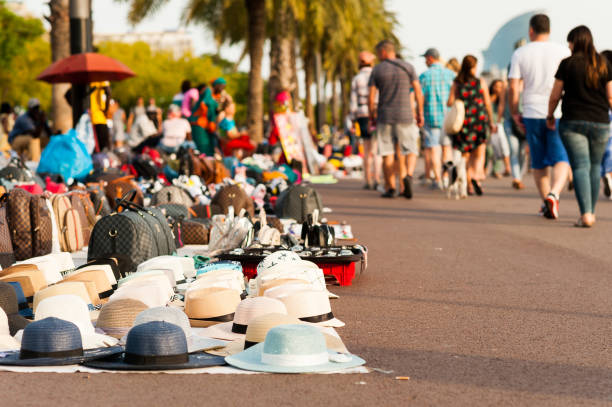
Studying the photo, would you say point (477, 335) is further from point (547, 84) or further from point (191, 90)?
point (191, 90)

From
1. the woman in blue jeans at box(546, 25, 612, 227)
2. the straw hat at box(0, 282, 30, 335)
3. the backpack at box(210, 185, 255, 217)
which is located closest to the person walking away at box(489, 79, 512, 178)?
the woman in blue jeans at box(546, 25, 612, 227)

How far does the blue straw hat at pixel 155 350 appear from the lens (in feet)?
14.6

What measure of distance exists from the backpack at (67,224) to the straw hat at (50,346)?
14.2 feet

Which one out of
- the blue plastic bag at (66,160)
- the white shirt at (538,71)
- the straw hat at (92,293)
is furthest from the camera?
the blue plastic bag at (66,160)

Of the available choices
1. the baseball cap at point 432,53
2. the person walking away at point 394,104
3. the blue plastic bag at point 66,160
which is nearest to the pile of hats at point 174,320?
the blue plastic bag at point 66,160

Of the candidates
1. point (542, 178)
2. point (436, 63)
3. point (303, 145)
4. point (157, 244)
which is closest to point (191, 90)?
point (303, 145)

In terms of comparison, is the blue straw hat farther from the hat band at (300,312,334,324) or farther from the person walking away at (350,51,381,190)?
the person walking away at (350,51,381,190)

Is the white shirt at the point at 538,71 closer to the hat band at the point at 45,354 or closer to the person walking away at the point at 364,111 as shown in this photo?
the person walking away at the point at 364,111

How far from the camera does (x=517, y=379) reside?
4.38m

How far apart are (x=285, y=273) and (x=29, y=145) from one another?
16939 mm

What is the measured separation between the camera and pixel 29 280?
6.00 metres

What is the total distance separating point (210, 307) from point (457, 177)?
35.5 ft

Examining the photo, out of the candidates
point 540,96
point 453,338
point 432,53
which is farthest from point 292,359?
point 432,53

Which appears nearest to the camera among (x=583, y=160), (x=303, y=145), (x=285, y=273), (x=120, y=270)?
(x=285, y=273)
